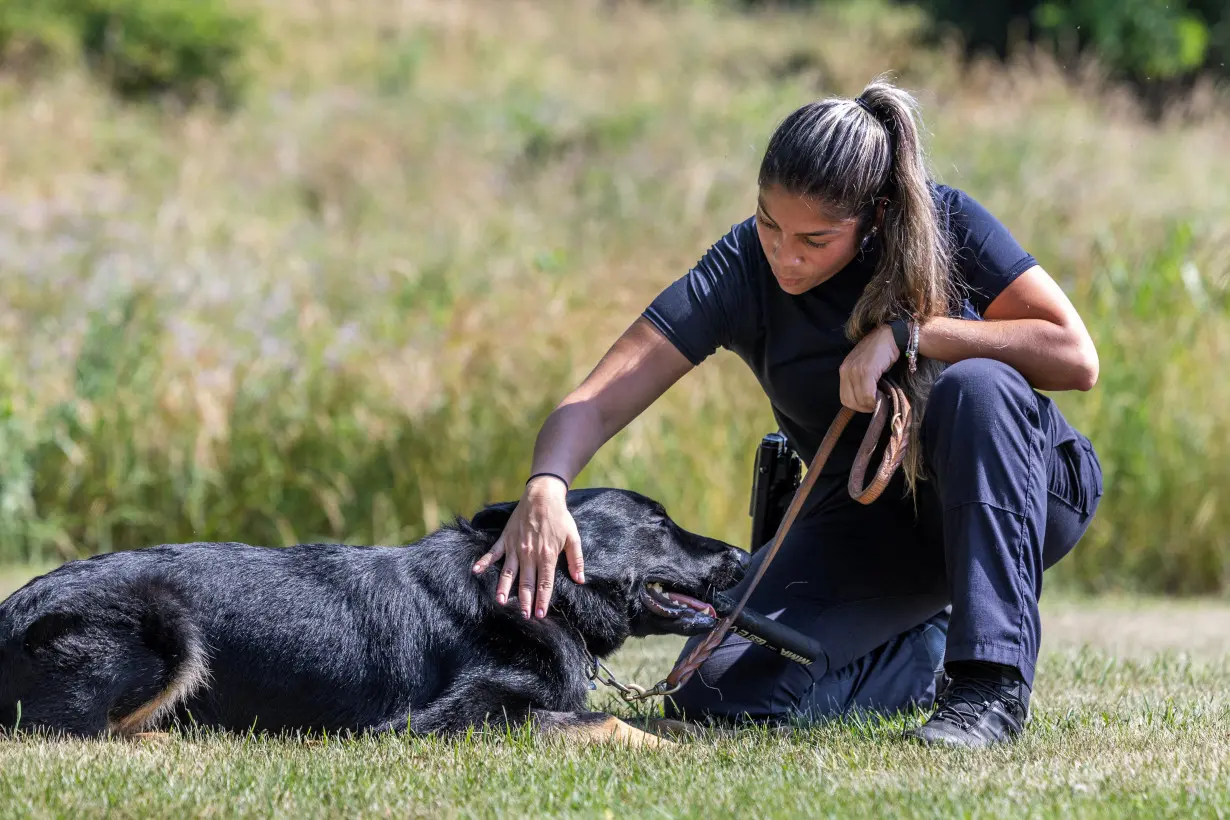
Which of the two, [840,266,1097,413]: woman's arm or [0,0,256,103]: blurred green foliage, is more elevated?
[0,0,256,103]: blurred green foliage

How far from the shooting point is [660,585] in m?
3.71

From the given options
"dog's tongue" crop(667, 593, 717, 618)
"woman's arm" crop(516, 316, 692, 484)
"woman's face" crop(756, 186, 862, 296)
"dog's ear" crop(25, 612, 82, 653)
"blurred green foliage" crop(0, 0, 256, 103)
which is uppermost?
"blurred green foliage" crop(0, 0, 256, 103)

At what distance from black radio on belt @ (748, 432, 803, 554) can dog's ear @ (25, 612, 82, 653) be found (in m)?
1.98

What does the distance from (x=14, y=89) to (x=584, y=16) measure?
11.6m

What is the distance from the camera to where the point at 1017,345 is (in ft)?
11.2

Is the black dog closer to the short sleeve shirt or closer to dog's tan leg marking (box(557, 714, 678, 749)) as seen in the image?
dog's tan leg marking (box(557, 714, 678, 749))

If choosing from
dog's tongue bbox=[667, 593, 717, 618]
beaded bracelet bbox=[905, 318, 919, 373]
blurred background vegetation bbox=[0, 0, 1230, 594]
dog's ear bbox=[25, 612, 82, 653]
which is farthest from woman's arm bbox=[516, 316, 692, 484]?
blurred background vegetation bbox=[0, 0, 1230, 594]

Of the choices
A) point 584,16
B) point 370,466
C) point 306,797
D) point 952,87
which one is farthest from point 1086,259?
point 584,16

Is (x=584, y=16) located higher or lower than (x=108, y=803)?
higher

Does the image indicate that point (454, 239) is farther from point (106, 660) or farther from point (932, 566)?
point (106, 660)

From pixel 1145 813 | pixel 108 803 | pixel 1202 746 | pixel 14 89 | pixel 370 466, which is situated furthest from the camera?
pixel 14 89

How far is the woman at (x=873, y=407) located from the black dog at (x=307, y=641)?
0.19 m

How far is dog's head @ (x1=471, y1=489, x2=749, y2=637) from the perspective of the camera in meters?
3.56

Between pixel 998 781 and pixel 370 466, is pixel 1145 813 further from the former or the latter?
pixel 370 466
